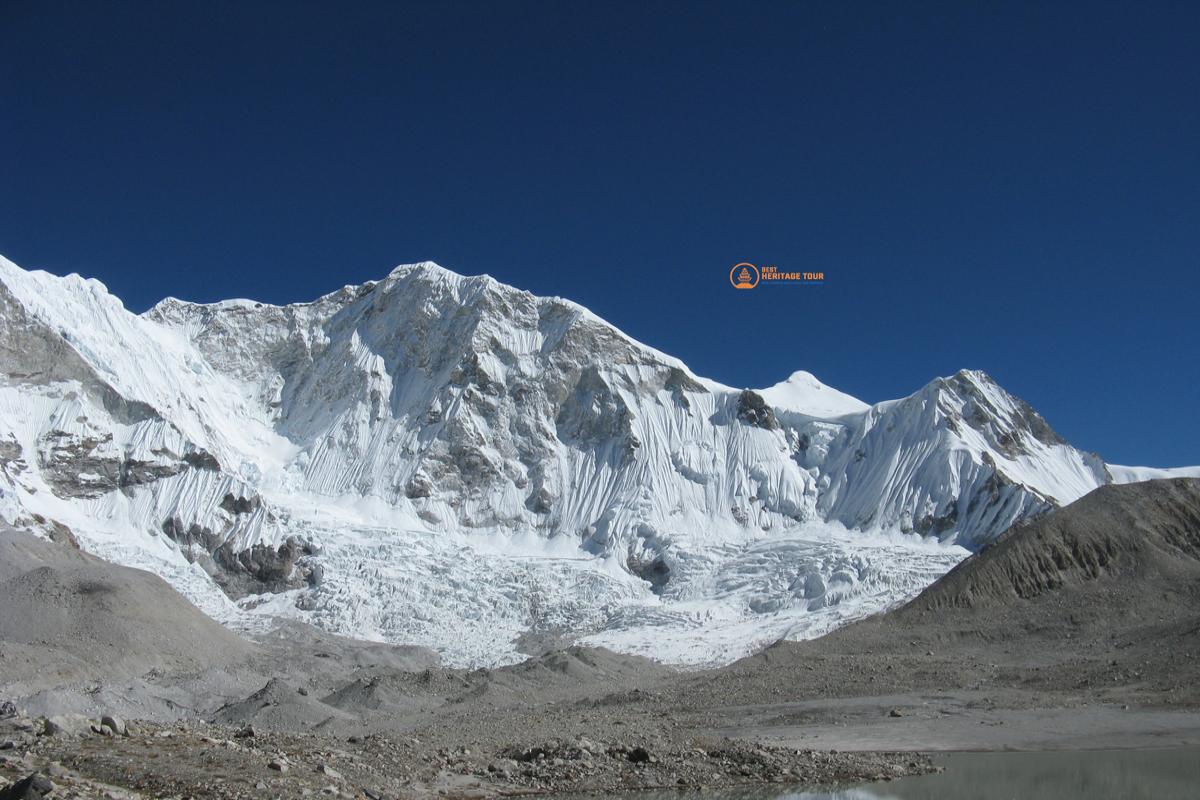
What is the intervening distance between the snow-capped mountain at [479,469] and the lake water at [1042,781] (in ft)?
173

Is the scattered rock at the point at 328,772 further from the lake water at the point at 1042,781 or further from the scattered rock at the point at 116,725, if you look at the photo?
the lake water at the point at 1042,781

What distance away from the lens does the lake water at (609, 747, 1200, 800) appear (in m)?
28.8

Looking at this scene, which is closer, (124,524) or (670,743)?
(670,743)

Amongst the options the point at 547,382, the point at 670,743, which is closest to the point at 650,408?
the point at 547,382

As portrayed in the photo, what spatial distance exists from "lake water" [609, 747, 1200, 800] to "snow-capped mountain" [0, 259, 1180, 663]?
5280 centimetres

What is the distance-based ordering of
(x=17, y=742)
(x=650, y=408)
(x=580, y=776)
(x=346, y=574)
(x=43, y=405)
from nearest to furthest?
(x=17, y=742)
(x=580, y=776)
(x=346, y=574)
(x=43, y=405)
(x=650, y=408)

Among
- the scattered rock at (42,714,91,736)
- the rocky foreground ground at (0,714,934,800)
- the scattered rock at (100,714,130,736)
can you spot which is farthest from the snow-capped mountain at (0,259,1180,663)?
the scattered rock at (42,714,91,736)

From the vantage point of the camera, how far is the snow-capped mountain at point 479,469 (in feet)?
348

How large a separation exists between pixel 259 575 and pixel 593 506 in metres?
41.6

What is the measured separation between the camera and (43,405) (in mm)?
120188

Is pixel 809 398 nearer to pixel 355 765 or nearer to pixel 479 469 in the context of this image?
pixel 479 469

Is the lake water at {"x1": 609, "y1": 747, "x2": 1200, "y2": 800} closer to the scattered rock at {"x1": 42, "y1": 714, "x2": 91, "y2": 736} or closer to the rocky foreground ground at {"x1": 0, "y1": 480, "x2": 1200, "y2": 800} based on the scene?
the rocky foreground ground at {"x1": 0, "y1": 480, "x2": 1200, "y2": 800}

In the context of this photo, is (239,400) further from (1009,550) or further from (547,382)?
Answer: (1009,550)

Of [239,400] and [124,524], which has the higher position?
[239,400]
